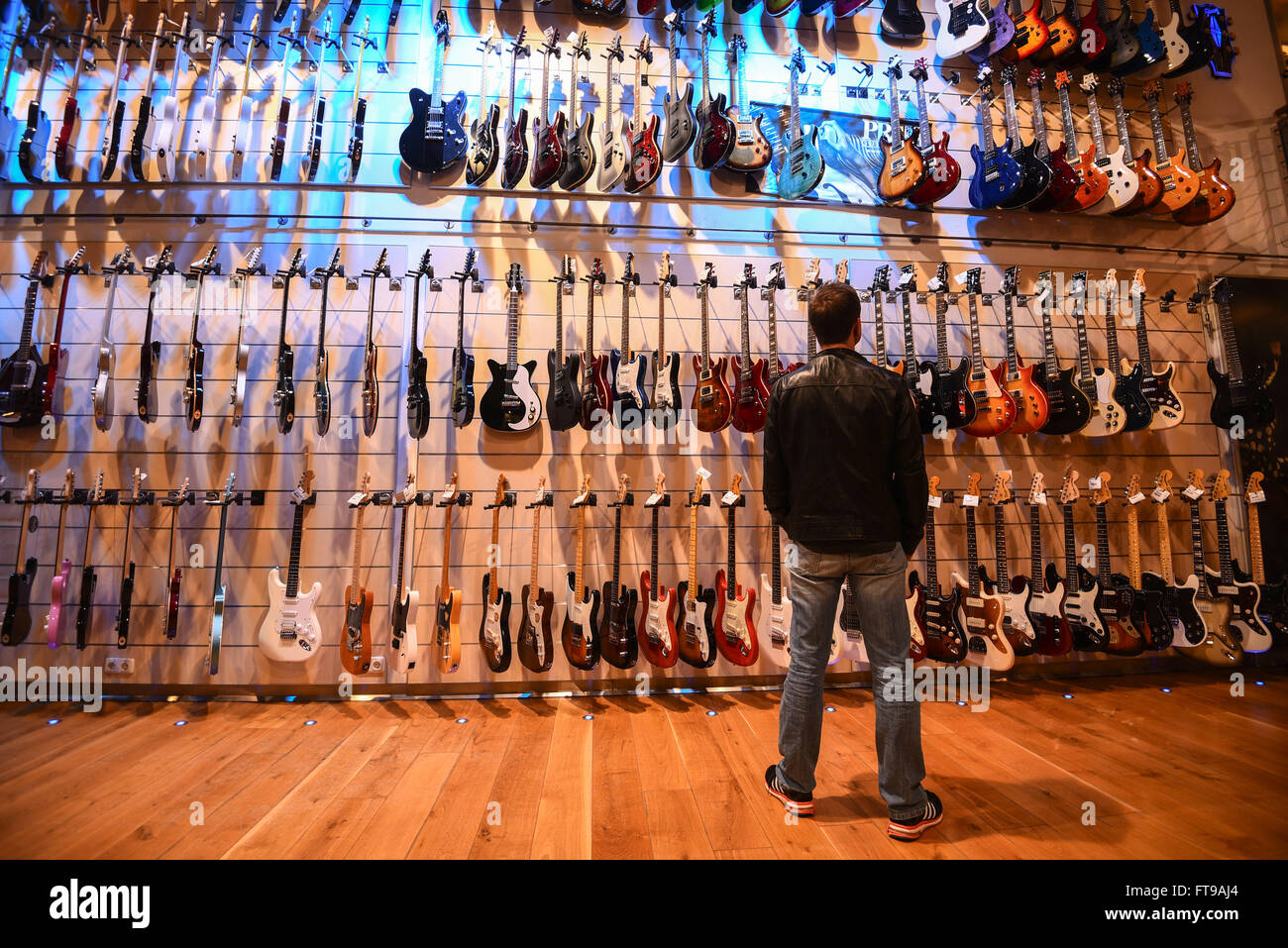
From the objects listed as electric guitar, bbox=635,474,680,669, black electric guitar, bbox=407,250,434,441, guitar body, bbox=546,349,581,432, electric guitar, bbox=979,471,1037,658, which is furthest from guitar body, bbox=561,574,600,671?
electric guitar, bbox=979,471,1037,658

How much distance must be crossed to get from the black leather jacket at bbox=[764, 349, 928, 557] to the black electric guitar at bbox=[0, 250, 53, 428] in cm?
407

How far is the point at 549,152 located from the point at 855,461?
8.70ft

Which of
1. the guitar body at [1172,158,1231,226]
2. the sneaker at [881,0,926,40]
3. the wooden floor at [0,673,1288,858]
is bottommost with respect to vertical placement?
the wooden floor at [0,673,1288,858]

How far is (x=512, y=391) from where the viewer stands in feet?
11.4

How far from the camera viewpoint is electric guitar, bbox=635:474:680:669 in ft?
10.6

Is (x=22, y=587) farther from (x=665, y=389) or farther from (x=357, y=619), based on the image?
(x=665, y=389)

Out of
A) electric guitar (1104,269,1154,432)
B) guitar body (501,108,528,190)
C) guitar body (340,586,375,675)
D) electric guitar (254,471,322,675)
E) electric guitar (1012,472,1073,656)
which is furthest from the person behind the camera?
electric guitar (1104,269,1154,432)

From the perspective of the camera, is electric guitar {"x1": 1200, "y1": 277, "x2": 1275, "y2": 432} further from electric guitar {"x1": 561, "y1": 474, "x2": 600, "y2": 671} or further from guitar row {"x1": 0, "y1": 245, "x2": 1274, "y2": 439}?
electric guitar {"x1": 561, "y1": 474, "x2": 600, "y2": 671}

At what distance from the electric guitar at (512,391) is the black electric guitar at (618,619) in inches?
27.3

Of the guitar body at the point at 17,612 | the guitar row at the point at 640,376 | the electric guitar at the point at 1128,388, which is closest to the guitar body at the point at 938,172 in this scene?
the guitar row at the point at 640,376

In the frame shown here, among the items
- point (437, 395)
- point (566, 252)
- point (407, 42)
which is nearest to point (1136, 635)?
point (566, 252)

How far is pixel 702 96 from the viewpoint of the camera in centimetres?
374
